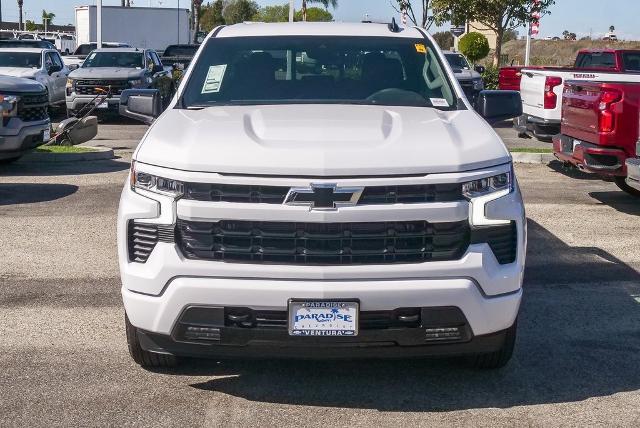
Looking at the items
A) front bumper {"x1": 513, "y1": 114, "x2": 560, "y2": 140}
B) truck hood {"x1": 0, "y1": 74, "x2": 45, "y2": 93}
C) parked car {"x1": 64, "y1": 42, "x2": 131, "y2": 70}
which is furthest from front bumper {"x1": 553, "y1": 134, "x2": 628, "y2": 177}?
parked car {"x1": 64, "y1": 42, "x2": 131, "y2": 70}

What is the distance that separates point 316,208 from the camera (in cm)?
486

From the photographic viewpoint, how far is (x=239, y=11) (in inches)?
3551

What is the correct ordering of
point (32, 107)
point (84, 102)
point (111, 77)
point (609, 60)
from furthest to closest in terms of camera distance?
point (111, 77) < point (84, 102) < point (609, 60) < point (32, 107)

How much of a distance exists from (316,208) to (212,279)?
0.60 m

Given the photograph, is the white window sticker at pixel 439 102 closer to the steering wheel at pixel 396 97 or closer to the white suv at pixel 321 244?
the steering wheel at pixel 396 97

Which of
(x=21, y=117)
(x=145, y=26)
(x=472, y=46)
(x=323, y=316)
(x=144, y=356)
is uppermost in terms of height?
(x=145, y=26)

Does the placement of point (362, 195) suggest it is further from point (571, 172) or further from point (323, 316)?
point (571, 172)

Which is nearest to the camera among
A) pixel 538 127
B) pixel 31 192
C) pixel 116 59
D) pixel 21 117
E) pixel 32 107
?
pixel 31 192

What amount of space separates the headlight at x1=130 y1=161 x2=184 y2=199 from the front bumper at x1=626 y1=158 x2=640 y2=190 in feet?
20.2

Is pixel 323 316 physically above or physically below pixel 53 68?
below

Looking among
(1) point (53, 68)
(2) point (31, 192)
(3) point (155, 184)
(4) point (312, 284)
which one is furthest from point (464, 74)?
(4) point (312, 284)

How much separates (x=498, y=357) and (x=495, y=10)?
29.8m

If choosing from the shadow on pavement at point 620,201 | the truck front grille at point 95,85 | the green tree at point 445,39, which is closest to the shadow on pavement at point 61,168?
the shadow on pavement at point 620,201

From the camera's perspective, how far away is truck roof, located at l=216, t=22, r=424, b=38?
7.05 metres
